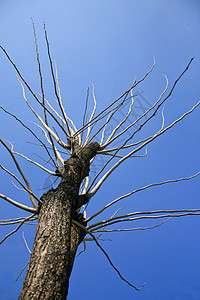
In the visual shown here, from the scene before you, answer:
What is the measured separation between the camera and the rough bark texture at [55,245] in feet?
2.56

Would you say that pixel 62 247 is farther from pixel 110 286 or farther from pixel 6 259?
pixel 110 286

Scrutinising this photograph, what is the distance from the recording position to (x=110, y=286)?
16609 mm

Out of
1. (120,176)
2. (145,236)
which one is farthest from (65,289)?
(145,236)

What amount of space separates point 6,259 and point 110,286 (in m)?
9.12

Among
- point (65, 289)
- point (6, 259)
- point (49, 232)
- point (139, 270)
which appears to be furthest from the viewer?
point (139, 270)

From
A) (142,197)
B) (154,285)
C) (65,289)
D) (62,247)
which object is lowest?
(65,289)

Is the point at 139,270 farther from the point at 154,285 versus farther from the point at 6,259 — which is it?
the point at 6,259

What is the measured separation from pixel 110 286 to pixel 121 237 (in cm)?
542

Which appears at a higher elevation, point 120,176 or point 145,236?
point 120,176

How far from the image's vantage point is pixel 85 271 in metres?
16.5

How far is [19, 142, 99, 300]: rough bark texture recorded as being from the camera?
0.78 m

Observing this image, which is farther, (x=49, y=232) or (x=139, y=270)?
(x=139, y=270)

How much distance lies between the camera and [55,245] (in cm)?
91

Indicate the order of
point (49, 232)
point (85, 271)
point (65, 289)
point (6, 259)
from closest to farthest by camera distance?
point (65, 289), point (49, 232), point (6, 259), point (85, 271)
